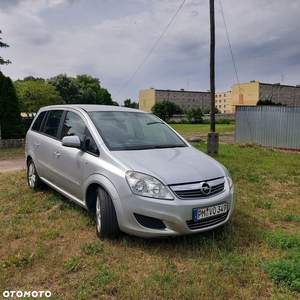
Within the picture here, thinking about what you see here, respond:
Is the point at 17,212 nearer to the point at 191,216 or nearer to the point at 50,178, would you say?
the point at 50,178

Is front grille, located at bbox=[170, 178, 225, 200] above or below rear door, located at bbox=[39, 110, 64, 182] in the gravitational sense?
below

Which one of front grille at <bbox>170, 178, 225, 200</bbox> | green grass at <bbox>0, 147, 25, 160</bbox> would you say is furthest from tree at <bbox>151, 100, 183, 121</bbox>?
front grille at <bbox>170, 178, 225, 200</bbox>

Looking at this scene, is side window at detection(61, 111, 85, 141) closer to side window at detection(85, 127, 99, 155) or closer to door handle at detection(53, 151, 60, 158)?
side window at detection(85, 127, 99, 155)

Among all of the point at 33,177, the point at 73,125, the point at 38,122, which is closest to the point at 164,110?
the point at 38,122

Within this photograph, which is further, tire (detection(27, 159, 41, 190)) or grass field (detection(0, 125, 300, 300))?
tire (detection(27, 159, 41, 190))

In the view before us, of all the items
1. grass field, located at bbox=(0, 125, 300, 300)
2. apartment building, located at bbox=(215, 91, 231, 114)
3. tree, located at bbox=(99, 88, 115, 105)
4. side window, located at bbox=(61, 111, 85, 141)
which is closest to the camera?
grass field, located at bbox=(0, 125, 300, 300)

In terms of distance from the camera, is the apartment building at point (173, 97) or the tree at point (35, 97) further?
the apartment building at point (173, 97)

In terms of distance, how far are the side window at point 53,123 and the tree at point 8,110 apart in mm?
9459

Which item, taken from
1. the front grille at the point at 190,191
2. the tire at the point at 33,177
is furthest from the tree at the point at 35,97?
the front grille at the point at 190,191

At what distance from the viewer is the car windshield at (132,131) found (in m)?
3.53

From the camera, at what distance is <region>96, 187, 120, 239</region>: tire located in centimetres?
298

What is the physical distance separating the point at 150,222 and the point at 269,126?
509 inches

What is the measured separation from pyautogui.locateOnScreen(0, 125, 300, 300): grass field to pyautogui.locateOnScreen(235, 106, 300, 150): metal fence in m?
10.3

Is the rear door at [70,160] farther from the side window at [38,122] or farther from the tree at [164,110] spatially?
the tree at [164,110]
